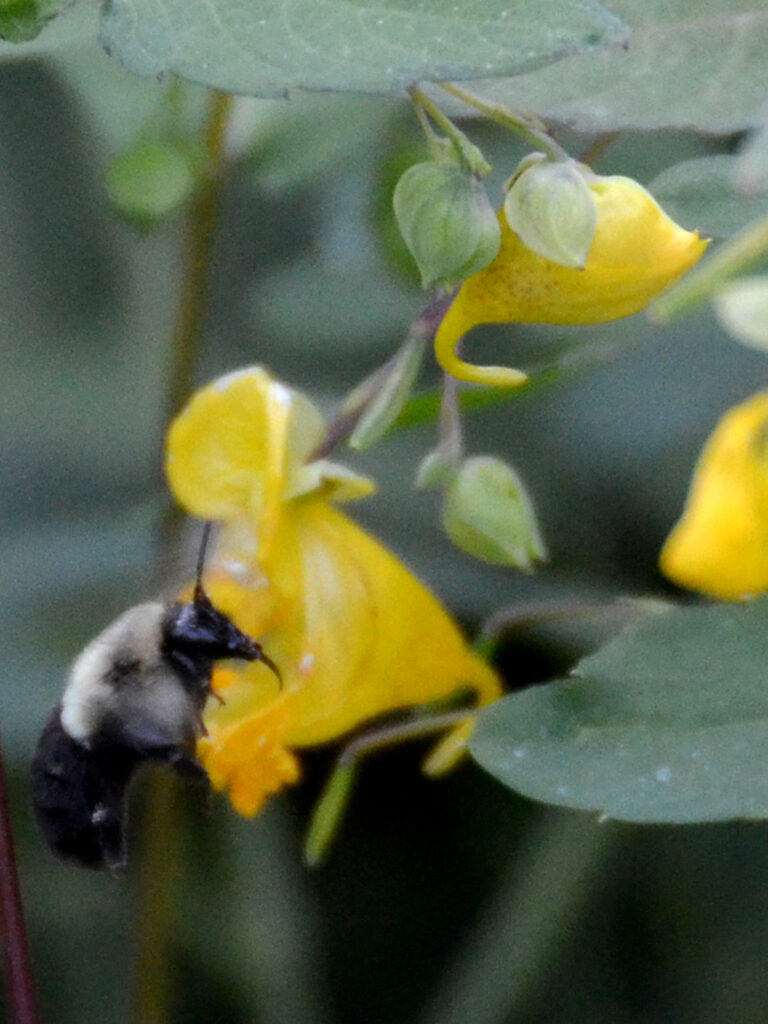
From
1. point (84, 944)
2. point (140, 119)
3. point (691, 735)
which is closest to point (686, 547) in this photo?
point (691, 735)

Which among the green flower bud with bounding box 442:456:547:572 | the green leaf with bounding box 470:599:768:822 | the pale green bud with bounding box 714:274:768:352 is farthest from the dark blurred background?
the pale green bud with bounding box 714:274:768:352

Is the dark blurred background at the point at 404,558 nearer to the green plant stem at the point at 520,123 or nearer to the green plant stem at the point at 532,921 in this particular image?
the green plant stem at the point at 532,921

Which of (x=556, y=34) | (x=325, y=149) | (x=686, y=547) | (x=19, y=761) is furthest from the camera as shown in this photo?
(x=19, y=761)

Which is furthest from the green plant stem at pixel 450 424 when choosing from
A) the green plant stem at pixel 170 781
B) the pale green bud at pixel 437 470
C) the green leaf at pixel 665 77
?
the green plant stem at pixel 170 781

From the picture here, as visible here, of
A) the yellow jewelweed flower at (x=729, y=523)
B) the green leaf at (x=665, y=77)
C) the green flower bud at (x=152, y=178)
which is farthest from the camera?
the green flower bud at (x=152, y=178)

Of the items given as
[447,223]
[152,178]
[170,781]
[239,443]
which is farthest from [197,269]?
[447,223]

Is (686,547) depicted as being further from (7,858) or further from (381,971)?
(381,971)
